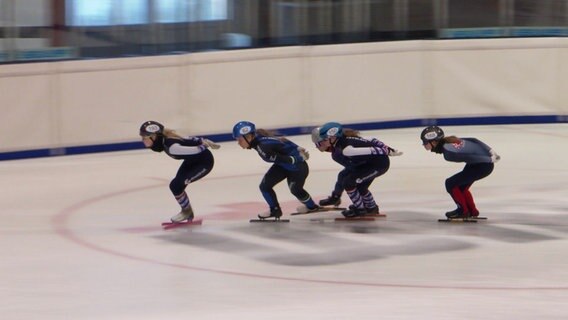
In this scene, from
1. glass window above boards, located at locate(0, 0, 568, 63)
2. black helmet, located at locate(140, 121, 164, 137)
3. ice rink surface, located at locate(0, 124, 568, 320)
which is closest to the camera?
ice rink surface, located at locate(0, 124, 568, 320)

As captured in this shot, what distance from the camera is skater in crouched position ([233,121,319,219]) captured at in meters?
10.3

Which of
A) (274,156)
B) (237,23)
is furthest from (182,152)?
(237,23)

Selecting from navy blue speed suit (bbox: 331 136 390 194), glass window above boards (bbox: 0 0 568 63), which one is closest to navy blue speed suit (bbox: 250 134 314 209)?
navy blue speed suit (bbox: 331 136 390 194)

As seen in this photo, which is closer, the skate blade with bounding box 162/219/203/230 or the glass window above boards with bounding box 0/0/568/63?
the skate blade with bounding box 162/219/203/230

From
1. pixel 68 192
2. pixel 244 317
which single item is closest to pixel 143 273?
pixel 244 317

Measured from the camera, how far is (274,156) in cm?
1033

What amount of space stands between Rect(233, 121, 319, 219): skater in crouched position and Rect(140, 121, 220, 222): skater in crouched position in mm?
270

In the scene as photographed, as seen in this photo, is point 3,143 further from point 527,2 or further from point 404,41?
point 527,2

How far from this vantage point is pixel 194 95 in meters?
15.6

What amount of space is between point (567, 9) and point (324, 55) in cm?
378

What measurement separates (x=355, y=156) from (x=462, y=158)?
0.91 metres

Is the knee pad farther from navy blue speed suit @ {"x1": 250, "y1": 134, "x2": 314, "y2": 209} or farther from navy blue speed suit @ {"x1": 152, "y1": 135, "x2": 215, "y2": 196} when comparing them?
navy blue speed suit @ {"x1": 250, "y1": 134, "x2": 314, "y2": 209}

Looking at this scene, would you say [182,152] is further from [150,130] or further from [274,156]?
[274,156]

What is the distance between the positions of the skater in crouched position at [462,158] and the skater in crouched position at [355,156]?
0.35 metres
